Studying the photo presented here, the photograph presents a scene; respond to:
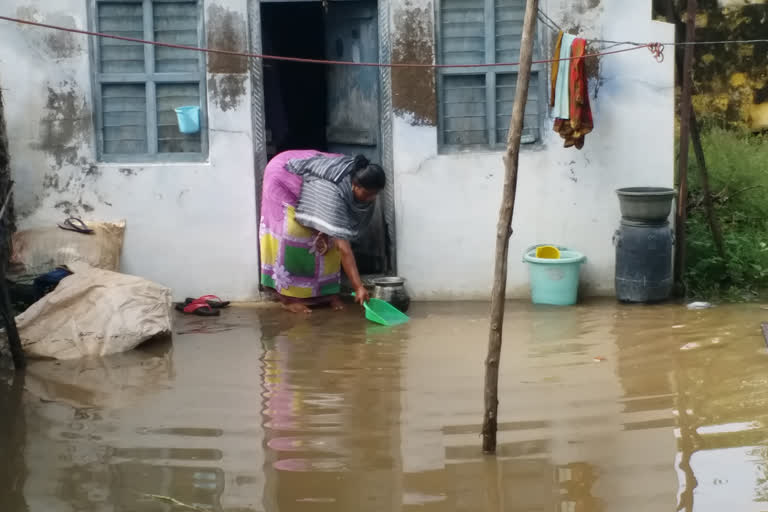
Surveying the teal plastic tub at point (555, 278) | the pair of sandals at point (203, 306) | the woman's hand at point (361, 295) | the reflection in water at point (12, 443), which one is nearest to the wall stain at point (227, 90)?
the pair of sandals at point (203, 306)

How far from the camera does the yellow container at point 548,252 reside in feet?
26.6

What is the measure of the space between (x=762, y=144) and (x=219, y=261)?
240 inches

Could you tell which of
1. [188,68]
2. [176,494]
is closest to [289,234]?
[188,68]

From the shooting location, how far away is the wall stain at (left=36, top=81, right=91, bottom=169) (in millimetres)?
8141

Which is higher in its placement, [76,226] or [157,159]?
[157,159]

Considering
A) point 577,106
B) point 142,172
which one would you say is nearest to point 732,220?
point 577,106

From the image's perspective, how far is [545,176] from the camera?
8141 mm

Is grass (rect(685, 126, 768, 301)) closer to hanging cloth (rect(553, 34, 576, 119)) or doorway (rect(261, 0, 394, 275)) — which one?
hanging cloth (rect(553, 34, 576, 119))

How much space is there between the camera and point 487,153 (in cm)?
816

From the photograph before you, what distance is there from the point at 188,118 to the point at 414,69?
181 cm

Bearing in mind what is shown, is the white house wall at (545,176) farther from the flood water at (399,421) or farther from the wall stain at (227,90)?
the wall stain at (227,90)

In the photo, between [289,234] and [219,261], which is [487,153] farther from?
[219,261]

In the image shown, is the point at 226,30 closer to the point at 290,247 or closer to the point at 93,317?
the point at 290,247

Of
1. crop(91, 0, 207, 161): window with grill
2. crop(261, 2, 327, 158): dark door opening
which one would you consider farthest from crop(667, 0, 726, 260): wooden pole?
crop(91, 0, 207, 161): window with grill
